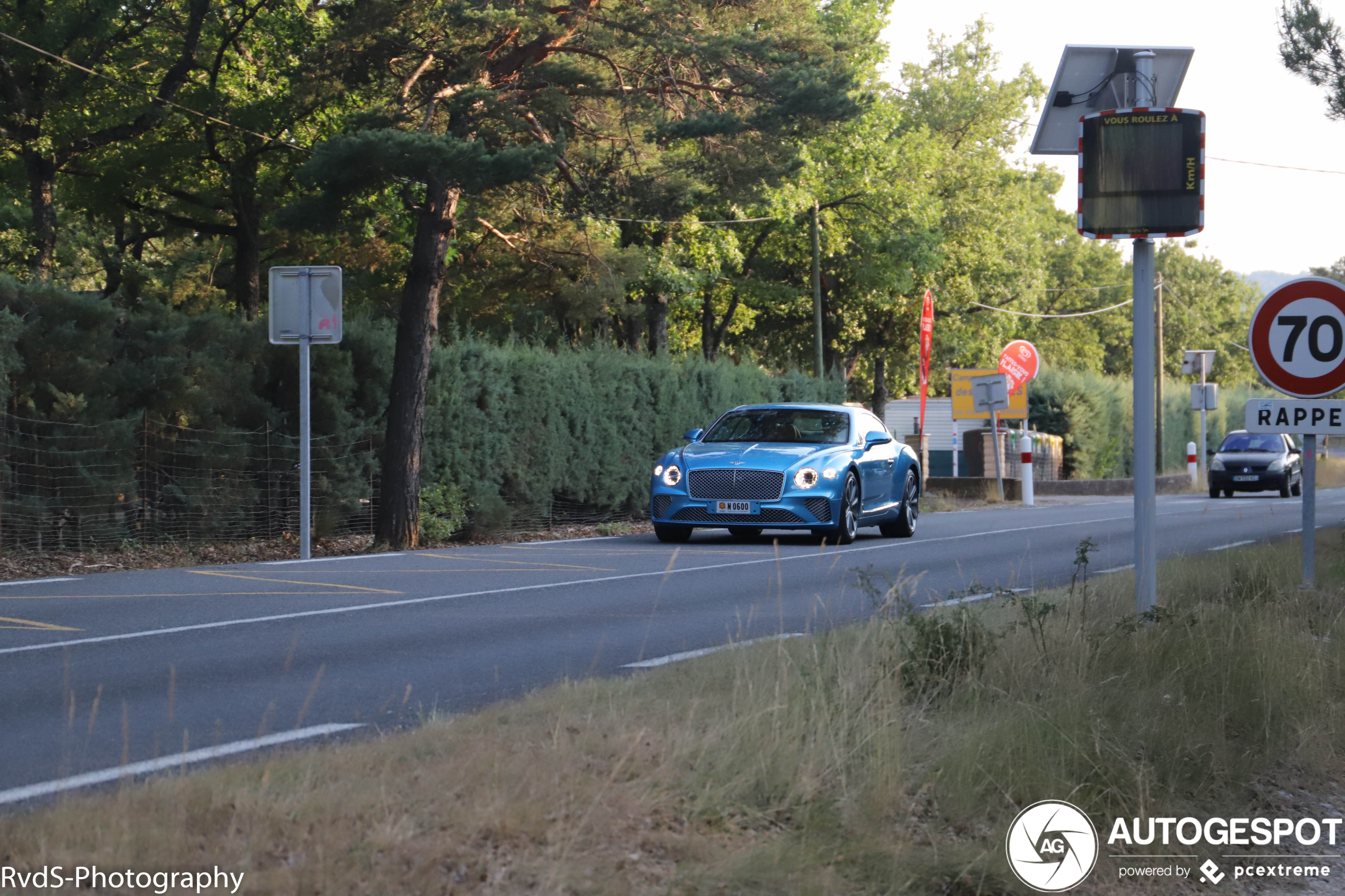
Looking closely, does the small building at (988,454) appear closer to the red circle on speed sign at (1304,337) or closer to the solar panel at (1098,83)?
the red circle on speed sign at (1304,337)

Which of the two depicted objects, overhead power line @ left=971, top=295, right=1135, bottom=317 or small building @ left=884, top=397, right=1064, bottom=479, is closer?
small building @ left=884, top=397, right=1064, bottom=479

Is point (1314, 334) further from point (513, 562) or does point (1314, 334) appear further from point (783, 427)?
point (783, 427)

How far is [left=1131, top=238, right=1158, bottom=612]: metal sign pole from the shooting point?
302 inches

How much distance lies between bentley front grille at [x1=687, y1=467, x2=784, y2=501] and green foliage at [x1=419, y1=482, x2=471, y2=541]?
3935mm

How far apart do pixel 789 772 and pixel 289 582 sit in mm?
8516

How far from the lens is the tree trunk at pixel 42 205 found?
27953mm

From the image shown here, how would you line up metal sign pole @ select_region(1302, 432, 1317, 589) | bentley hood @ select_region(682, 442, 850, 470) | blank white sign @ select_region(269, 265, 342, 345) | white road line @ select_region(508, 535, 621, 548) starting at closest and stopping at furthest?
1. metal sign pole @ select_region(1302, 432, 1317, 589)
2. blank white sign @ select_region(269, 265, 342, 345)
3. bentley hood @ select_region(682, 442, 850, 470)
4. white road line @ select_region(508, 535, 621, 548)

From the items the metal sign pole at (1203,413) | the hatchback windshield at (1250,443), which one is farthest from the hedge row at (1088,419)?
the hatchback windshield at (1250,443)

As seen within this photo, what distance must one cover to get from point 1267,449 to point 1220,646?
3138 centimetres

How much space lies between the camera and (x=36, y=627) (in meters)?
9.56

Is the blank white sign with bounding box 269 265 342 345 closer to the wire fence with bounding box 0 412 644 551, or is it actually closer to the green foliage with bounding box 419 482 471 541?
the wire fence with bounding box 0 412 644 551

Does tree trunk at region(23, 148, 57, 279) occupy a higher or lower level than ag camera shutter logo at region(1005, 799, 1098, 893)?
higher

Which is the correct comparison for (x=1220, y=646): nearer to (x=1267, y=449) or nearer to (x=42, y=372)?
(x=42, y=372)

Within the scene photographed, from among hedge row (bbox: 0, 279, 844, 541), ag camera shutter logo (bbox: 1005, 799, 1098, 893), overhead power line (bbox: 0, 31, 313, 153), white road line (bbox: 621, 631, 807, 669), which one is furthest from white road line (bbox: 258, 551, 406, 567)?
overhead power line (bbox: 0, 31, 313, 153)
